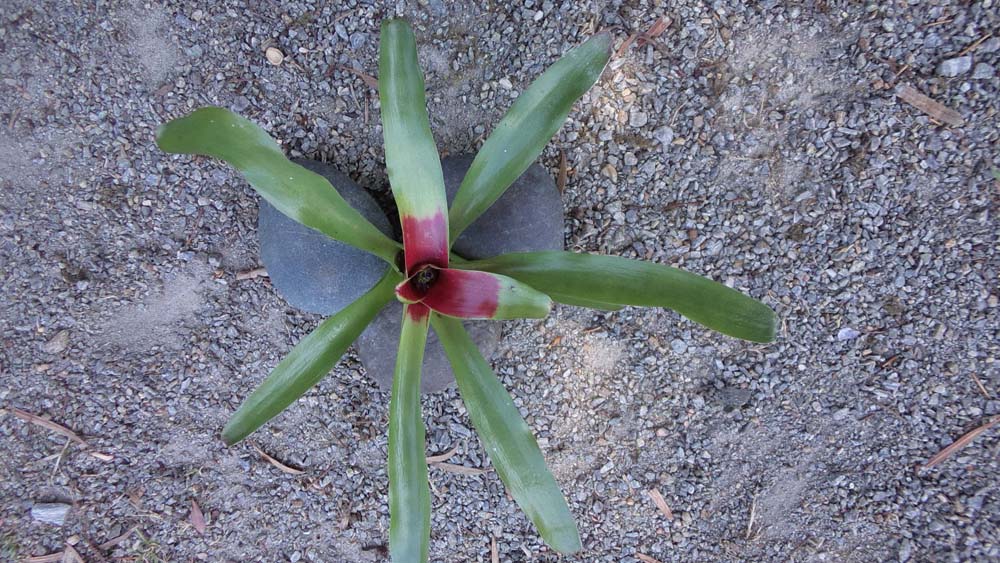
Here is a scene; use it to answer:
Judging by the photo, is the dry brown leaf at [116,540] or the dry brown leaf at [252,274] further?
the dry brown leaf at [116,540]

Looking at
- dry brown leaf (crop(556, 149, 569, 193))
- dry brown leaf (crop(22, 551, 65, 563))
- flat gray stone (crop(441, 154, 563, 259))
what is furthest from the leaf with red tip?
dry brown leaf (crop(22, 551, 65, 563))

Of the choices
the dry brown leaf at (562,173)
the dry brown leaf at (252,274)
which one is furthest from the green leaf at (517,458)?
the dry brown leaf at (252,274)

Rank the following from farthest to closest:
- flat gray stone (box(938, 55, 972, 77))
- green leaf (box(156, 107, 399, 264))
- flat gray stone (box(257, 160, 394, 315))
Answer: flat gray stone (box(938, 55, 972, 77)) < flat gray stone (box(257, 160, 394, 315)) < green leaf (box(156, 107, 399, 264))

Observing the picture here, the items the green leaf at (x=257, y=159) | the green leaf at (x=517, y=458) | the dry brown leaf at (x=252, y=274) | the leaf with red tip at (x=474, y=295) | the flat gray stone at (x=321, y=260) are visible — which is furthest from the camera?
the dry brown leaf at (x=252, y=274)

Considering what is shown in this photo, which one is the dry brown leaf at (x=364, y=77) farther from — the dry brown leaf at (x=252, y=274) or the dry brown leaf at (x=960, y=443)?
the dry brown leaf at (x=960, y=443)

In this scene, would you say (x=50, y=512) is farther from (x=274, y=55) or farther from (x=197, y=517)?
(x=274, y=55)

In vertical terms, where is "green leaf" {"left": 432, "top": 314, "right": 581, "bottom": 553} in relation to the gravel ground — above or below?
below

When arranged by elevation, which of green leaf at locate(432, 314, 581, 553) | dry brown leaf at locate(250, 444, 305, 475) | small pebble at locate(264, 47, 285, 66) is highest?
small pebble at locate(264, 47, 285, 66)

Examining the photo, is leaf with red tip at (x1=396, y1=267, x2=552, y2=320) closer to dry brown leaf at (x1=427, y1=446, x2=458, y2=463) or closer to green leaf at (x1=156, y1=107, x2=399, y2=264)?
green leaf at (x1=156, y1=107, x2=399, y2=264)
